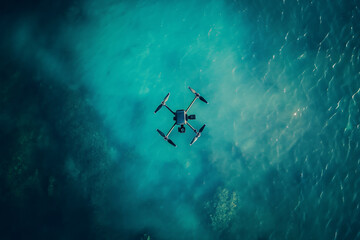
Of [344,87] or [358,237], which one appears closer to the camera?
[358,237]

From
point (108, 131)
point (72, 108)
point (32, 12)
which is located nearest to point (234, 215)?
point (108, 131)

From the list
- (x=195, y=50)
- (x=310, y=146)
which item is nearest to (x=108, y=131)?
(x=195, y=50)

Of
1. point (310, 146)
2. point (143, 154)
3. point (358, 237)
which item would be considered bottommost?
point (143, 154)

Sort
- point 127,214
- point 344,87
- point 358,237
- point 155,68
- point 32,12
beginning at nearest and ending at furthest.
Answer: point 358,237 → point 344,87 → point 127,214 → point 155,68 → point 32,12

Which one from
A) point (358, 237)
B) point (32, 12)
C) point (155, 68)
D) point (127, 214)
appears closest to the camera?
point (358, 237)

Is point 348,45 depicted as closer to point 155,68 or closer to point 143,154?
point 155,68

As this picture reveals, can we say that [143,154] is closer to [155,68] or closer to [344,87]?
[155,68]

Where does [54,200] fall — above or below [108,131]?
below
